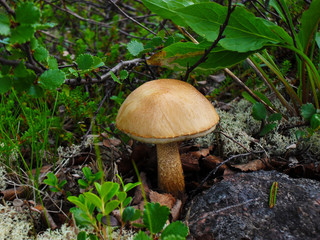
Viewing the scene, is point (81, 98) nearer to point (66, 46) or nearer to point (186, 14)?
point (186, 14)

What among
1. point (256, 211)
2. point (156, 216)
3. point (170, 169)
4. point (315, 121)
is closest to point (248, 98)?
point (315, 121)

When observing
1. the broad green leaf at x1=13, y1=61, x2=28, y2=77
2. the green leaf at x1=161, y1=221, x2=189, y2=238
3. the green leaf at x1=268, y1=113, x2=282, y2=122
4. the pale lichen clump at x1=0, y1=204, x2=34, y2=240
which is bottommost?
the pale lichen clump at x1=0, y1=204, x2=34, y2=240

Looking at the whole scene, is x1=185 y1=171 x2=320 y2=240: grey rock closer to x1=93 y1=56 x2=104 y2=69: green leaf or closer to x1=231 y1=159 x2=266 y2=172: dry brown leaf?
x1=231 y1=159 x2=266 y2=172: dry brown leaf

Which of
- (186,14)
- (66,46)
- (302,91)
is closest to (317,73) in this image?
(302,91)

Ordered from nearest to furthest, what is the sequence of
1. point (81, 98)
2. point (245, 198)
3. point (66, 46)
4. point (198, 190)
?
1. point (245, 198)
2. point (198, 190)
3. point (81, 98)
4. point (66, 46)

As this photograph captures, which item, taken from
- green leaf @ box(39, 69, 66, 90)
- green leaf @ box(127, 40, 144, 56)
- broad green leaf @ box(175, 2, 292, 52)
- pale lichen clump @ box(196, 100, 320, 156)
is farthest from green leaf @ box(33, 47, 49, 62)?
pale lichen clump @ box(196, 100, 320, 156)
